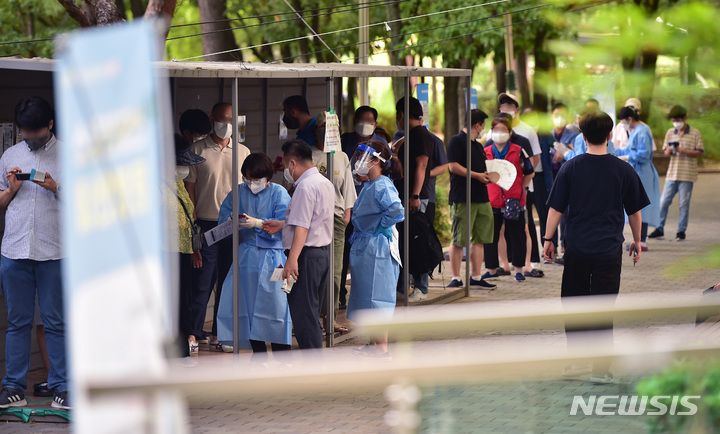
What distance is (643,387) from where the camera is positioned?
3.22 metres

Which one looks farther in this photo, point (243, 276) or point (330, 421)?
point (243, 276)

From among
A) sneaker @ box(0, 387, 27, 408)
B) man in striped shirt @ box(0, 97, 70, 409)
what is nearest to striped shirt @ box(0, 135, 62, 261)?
man in striped shirt @ box(0, 97, 70, 409)

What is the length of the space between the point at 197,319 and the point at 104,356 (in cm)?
620

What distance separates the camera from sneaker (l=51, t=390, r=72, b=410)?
22.6 ft

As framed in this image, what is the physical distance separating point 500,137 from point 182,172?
472 centimetres

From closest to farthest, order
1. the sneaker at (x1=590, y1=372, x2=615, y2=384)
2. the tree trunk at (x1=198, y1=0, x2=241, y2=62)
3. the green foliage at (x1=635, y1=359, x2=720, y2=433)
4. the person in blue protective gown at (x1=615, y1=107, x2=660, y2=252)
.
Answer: the green foliage at (x1=635, y1=359, x2=720, y2=433), the sneaker at (x1=590, y1=372, x2=615, y2=384), the person in blue protective gown at (x1=615, y1=107, x2=660, y2=252), the tree trunk at (x1=198, y1=0, x2=241, y2=62)

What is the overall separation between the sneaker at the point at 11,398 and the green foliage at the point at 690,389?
15.6 feet

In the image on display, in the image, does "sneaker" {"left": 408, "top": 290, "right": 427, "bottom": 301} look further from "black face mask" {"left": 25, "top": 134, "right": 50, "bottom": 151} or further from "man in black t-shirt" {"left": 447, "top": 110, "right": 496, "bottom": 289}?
"black face mask" {"left": 25, "top": 134, "right": 50, "bottom": 151}

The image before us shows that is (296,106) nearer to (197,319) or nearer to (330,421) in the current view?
(197,319)

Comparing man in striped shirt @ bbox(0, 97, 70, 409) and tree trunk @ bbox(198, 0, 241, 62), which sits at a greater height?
tree trunk @ bbox(198, 0, 241, 62)

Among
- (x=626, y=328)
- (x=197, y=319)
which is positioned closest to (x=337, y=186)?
(x=197, y=319)

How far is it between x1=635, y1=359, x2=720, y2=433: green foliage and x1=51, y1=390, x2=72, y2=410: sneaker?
4.53 meters

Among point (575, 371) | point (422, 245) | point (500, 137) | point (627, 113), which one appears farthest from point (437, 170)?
point (627, 113)

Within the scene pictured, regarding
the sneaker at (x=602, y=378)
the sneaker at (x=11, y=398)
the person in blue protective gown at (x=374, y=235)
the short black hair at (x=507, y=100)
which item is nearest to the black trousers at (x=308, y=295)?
the person in blue protective gown at (x=374, y=235)
